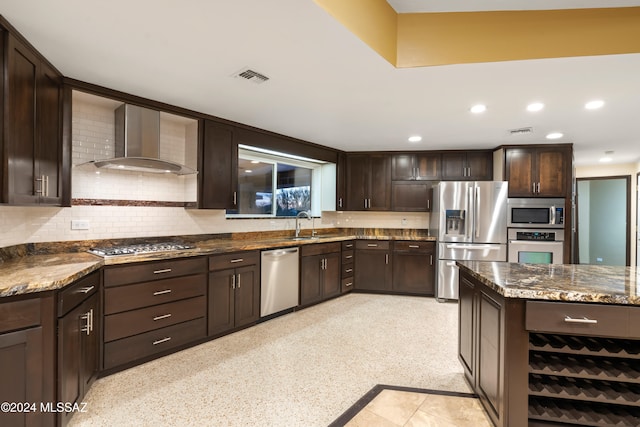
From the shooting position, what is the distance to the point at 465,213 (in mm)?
4523

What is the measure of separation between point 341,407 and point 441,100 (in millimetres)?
2572

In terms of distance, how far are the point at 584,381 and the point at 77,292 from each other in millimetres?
2933

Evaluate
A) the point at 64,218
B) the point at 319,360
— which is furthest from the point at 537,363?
the point at 64,218

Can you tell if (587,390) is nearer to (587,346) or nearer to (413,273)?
(587,346)

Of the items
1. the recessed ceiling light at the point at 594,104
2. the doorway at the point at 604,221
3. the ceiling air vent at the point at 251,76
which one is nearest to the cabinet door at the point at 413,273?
the recessed ceiling light at the point at 594,104

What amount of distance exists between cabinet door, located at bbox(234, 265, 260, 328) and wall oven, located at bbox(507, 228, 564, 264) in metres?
3.54

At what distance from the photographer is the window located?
425 centimetres

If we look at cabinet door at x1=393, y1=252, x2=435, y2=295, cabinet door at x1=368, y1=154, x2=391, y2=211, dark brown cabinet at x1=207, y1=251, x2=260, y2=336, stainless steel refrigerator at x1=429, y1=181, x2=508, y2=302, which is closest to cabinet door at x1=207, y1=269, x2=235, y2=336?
dark brown cabinet at x1=207, y1=251, x2=260, y2=336

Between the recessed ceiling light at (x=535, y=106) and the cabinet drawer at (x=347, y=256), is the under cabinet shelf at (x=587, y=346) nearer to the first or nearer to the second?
the recessed ceiling light at (x=535, y=106)

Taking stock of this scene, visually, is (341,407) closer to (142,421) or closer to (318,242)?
(142,421)

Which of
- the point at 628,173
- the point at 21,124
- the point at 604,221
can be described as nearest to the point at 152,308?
the point at 21,124

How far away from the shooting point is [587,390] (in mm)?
1595

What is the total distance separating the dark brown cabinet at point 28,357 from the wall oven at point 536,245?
4.97 meters

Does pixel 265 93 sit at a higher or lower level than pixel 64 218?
higher
